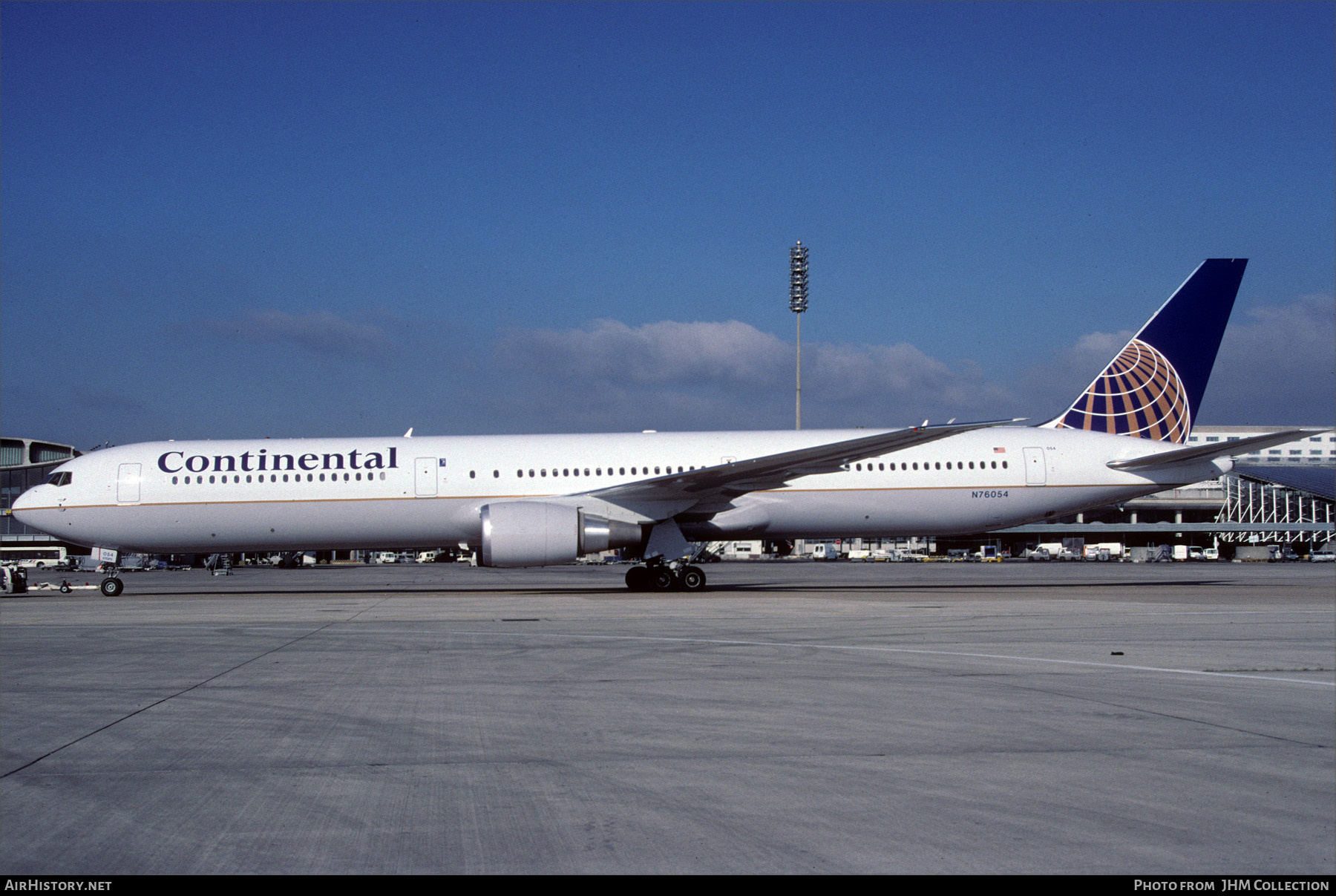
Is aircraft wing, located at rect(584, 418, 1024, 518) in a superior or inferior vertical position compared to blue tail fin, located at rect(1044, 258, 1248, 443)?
inferior

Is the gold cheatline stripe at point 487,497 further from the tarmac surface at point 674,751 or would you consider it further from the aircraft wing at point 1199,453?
the tarmac surface at point 674,751

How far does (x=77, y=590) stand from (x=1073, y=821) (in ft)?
96.7

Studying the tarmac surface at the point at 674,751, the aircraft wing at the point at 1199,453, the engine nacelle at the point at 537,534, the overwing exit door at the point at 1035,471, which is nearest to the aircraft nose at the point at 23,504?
the engine nacelle at the point at 537,534

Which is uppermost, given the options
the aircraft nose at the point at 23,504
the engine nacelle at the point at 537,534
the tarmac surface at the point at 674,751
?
the aircraft nose at the point at 23,504

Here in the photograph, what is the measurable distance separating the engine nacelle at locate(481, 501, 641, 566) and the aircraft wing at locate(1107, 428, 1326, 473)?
12.3 metres

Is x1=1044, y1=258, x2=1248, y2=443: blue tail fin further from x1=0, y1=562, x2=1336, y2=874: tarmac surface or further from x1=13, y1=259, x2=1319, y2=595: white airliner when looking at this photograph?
x1=0, y1=562, x2=1336, y2=874: tarmac surface

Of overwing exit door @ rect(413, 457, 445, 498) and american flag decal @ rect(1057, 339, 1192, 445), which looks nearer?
overwing exit door @ rect(413, 457, 445, 498)

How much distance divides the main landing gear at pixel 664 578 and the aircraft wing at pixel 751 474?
135cm

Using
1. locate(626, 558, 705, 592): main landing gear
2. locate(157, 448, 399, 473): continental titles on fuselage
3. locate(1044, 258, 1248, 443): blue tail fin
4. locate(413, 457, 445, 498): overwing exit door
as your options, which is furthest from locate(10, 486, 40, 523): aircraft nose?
locate(1044, 258, 1248, 443): blue tail fin

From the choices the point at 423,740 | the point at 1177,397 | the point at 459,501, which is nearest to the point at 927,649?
the point at 423,740

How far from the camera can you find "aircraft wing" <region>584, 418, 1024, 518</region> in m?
19.4

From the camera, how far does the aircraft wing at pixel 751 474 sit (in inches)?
762

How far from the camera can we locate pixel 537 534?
19188mm

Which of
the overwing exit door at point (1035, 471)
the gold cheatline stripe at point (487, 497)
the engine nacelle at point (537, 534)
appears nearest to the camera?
the engine nacelle at point (537, 534)
